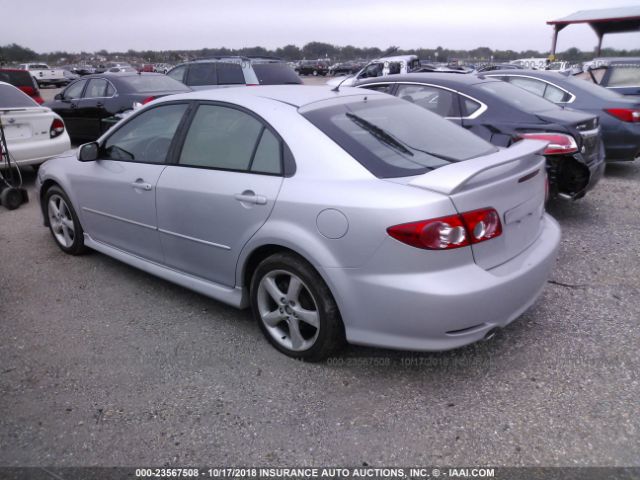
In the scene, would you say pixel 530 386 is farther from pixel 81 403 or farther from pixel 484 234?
pixel 81 403

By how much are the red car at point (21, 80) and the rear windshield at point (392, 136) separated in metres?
10.7

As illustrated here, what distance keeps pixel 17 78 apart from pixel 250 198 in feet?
37.6

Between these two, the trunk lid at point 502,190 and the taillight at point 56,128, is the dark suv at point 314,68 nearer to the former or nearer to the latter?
the taillight at point 56,128

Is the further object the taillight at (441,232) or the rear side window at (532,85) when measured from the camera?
the rear side window at (532,85)

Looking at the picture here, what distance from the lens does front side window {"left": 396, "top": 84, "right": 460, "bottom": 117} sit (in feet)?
19.5

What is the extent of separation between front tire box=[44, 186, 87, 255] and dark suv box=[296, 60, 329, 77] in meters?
43.3

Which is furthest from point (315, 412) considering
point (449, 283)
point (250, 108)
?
point (250, 108)

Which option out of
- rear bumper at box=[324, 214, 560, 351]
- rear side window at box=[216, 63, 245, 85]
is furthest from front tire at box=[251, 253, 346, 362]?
rear side window at box=[216, 63, 245, 85]

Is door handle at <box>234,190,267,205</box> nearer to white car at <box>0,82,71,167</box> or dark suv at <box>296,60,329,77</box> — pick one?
white car at <box>0,82,71,167</box>

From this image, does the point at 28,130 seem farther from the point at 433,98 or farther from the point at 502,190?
the point at 502,190

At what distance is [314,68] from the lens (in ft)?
155

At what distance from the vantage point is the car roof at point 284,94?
3.49 metres

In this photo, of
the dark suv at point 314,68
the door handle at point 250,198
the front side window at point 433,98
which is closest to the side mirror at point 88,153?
the door handle at point 250,198

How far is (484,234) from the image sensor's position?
2.74 meters
